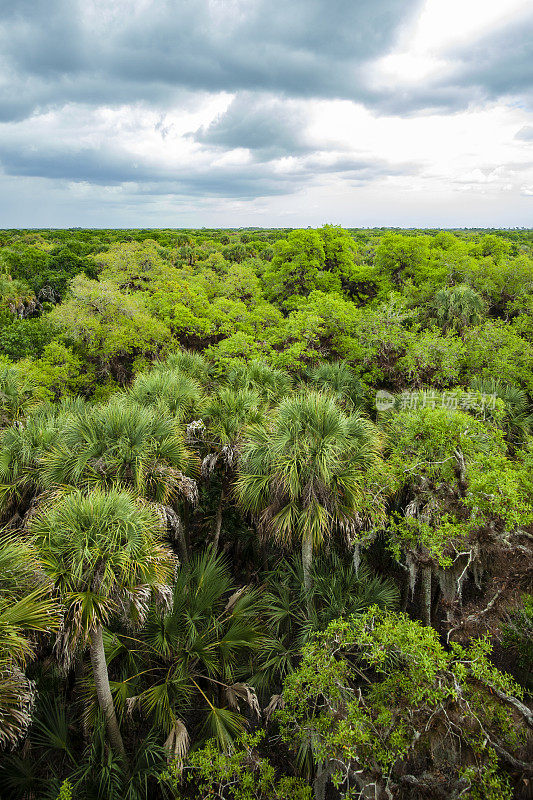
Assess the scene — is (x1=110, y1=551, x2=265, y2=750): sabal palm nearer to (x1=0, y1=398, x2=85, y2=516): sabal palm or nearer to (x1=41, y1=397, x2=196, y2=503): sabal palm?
(x1=41, y1=397, x2=196, y2=503): sabal palm

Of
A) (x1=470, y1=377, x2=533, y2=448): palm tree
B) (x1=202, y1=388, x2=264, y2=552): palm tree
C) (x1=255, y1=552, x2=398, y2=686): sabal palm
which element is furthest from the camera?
(x1=470, y1=377, x2=533, y2=448): palm tree

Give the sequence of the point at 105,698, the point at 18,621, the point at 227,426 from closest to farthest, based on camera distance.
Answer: the point at 18,621, the point at 105,698, the point at 227,426

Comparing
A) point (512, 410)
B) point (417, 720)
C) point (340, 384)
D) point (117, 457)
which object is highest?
point (340, 384)

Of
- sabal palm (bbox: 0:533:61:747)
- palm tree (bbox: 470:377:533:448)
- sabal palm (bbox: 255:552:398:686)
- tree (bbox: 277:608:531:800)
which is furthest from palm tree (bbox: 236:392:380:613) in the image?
palm tree (bbox: 470:377:533:448)

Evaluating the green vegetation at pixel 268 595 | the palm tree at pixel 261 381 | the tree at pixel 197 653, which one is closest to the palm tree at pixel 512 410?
the green vegetation at pixel 268 595

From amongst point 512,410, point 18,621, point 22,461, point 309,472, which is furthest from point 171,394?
point 512,410

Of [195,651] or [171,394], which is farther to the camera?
[171,394]

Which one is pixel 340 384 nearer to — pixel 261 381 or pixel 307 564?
pixel 261 381
